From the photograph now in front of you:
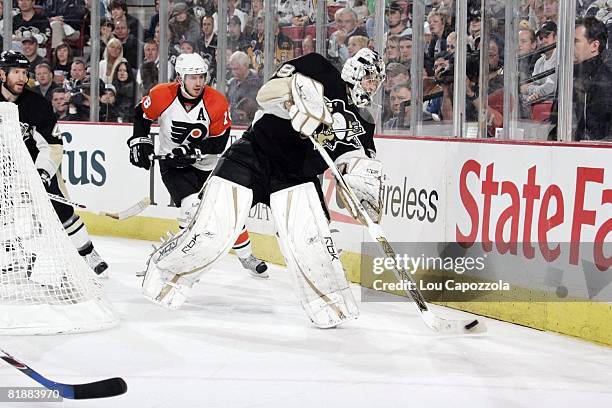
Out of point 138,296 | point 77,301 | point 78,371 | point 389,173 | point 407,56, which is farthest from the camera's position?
point 407,56

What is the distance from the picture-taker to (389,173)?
6254 millimetres

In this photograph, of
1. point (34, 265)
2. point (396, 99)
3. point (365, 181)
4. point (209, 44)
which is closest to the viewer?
point (34, 265)

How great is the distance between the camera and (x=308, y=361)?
420 cm

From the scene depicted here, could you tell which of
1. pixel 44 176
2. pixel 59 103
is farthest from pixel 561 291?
pixel 59 103

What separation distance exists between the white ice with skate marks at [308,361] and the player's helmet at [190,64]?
1241 millimetres

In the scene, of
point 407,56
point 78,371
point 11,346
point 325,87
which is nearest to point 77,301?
point 11,346

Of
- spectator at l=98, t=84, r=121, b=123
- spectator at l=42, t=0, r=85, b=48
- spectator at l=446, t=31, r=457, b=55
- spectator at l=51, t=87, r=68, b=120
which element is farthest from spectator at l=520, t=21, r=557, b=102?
spectator at l=42, t=0, r=85, b=48

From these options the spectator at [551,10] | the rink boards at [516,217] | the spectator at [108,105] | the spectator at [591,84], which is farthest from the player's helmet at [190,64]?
the spectator at [108,105]

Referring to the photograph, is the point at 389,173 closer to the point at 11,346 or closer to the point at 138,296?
the point at 138,296

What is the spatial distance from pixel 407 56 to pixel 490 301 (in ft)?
6.35

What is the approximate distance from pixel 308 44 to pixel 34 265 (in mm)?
3428

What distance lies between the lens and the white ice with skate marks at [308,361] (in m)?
3.61

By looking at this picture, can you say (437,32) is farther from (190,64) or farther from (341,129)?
(341,129)

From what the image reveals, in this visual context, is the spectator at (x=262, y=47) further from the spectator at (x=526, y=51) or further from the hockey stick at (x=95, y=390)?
the hockey stick at (x=95, y=390)
